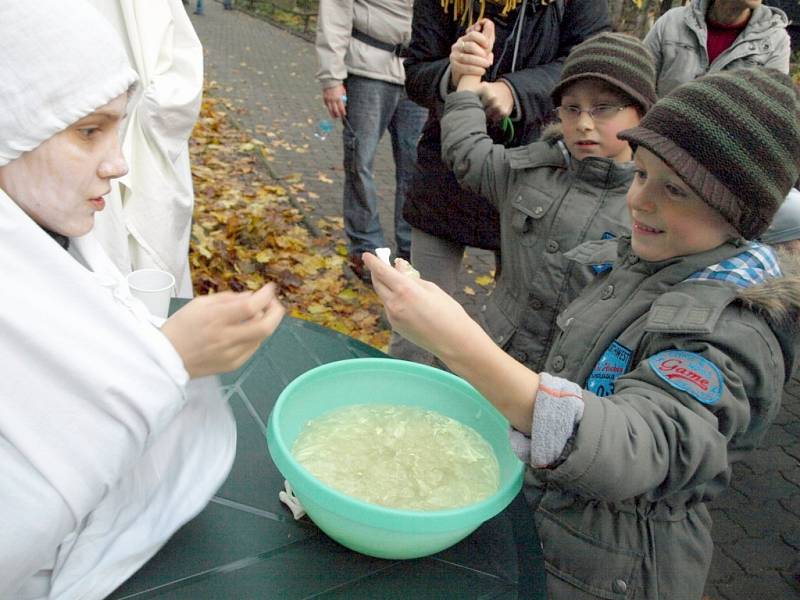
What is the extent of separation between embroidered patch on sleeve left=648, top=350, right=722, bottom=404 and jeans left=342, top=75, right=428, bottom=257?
2.92m

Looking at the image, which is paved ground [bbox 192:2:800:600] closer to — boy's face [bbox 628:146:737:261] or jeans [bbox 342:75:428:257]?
jeans [bbox 342:75:428:257]

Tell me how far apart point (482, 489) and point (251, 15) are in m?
18.2

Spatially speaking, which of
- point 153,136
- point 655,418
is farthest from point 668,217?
point 153,136

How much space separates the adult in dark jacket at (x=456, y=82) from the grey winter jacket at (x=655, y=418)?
0.99m

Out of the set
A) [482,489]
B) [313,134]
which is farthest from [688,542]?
[313,134]

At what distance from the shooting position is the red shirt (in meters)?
3.35

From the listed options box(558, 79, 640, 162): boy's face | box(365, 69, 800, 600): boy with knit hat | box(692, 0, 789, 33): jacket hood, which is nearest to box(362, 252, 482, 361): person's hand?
box(365, 69, 800, 600): boy with knit hat

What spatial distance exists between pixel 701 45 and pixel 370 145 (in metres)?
1.92

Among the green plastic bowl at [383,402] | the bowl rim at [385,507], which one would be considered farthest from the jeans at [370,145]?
the bowl rim at [385,507]

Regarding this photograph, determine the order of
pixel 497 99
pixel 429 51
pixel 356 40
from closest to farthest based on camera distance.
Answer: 1. pixel 497 99
2. pixel 429 51
3. pixel 356 40

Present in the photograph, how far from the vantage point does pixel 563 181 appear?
2.03 m

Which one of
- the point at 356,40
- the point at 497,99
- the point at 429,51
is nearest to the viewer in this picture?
the point at 497,99

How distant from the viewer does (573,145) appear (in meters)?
2.00

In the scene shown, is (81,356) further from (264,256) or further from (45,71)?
(264,256)
